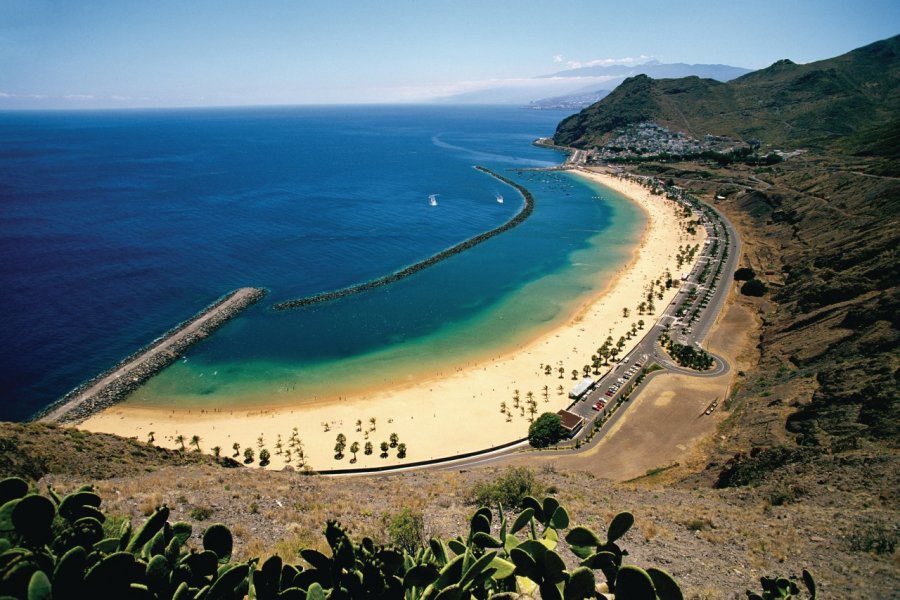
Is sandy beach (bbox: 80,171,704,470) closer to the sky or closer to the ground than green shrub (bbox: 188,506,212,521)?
closer to the ground

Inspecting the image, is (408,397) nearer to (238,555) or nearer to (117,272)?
(238,555)

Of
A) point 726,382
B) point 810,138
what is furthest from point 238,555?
point 810,138

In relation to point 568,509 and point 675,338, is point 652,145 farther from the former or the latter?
point 568,509

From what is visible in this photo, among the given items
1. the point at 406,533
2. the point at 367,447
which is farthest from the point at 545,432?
the point at 406,533

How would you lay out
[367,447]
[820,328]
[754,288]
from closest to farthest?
1. [367,447]
2. [820,328]
3. [754,288]

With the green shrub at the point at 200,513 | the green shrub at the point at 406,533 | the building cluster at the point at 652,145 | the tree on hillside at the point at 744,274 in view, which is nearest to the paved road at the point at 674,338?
the tree on hillside at the point at 744,274

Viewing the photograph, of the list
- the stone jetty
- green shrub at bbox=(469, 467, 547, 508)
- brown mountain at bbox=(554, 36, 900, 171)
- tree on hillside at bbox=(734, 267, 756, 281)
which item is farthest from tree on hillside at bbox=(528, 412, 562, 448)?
brown mountain at bbox=(554, 36, 900, 171)

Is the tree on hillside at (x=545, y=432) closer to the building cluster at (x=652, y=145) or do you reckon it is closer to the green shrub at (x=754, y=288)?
the green shrub at (x=754, y=288)

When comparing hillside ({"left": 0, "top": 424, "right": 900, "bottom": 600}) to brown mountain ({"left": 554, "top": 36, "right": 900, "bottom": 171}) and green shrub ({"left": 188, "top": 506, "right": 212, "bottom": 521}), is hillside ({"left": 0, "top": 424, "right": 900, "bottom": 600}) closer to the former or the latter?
green shrub ({"left": 188, "top": 506, "right": 212, "bottom": 521})
